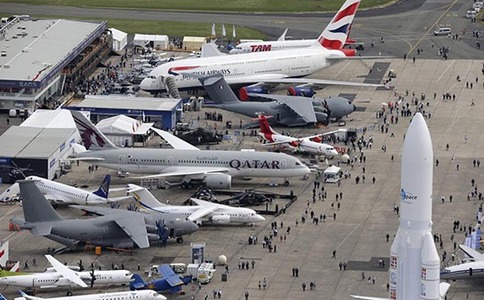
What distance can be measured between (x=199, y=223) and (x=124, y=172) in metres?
20.9

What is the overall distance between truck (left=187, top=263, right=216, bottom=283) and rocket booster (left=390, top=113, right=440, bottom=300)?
103 feet

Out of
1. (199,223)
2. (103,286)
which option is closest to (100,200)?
(199,223)

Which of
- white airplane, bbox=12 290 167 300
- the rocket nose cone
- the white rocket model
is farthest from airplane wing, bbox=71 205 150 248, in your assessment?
the rocket nose cone

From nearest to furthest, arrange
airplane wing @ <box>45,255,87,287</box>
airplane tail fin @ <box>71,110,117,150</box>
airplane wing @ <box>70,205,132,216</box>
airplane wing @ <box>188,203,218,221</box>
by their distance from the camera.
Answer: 1. airplane wing @ <box>45,255,87,287</box>
2. airplane wing @ <box>70,205,132,216</box>
3. airplane wing @ <box>188,203,218,221</box>
4. airplane tail fin @ <box>71,110,117,150</box>

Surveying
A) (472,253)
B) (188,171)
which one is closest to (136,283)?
(472,253)

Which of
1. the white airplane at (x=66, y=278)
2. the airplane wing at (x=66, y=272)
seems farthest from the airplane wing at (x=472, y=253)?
the airplane wing at (x=66, y=272)

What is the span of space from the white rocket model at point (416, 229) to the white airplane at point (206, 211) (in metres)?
46.1

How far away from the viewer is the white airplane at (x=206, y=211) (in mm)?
175250

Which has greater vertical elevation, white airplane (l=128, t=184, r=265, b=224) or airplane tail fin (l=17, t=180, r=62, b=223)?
airplane tail fin (l=17, t=180, r=62, b=223)

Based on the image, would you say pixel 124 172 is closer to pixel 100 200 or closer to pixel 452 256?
pixel 100 200

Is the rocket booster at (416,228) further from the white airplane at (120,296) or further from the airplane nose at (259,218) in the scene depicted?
the airplane nose at (259,218)

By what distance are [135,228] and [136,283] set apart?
1268 cm

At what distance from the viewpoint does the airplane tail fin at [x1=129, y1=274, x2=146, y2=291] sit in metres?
155

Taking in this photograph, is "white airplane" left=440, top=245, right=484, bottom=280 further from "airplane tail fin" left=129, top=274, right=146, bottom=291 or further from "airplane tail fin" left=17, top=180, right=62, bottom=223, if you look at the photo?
"airplane tail fin" left=17, top=180, right=62, bottom=223
